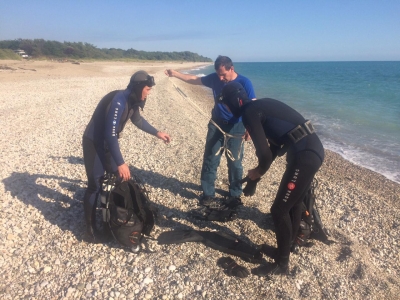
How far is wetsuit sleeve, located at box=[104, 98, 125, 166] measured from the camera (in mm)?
3627

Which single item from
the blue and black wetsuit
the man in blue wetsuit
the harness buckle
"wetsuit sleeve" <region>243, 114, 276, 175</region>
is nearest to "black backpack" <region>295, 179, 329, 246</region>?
the harness buckle

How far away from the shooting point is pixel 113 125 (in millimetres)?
3629

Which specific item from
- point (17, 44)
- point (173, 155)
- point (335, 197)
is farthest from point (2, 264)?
point (17, 44)

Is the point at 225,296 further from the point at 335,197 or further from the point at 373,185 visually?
the point at 373,185

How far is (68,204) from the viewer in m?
4.98

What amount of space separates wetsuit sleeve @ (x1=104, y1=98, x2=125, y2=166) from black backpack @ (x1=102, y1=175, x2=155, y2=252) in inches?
17.3

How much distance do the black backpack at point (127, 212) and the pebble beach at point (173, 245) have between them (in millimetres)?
198

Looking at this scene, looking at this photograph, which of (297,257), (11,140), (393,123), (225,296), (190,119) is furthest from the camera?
(393,123)

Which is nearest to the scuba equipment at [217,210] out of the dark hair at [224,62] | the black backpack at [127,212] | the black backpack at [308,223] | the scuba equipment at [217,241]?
the scuba equipment at [217,241]

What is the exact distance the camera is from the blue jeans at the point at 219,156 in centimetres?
489

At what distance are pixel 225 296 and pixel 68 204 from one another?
2.91m

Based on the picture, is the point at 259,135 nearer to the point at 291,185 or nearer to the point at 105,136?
the point at 291,185

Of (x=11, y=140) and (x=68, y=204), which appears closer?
(x=68, y=204)

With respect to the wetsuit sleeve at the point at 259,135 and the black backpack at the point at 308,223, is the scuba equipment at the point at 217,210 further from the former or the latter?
the wetsuit sleeve at the point at 259,135
